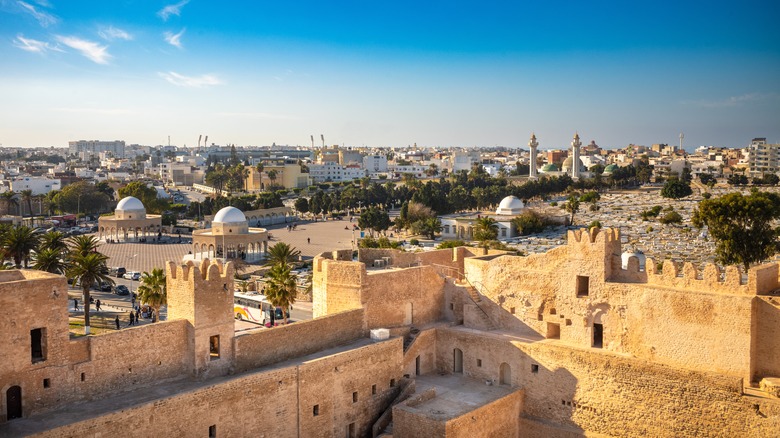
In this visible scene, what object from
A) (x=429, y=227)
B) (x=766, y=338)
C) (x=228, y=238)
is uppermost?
(x=766, y=338)

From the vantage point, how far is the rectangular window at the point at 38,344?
47.7 feet

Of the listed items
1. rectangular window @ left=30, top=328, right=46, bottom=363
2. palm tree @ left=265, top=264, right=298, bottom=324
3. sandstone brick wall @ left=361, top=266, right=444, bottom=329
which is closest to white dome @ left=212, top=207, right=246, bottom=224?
palm tree @ left=265, top=264, right=298, bottom=324

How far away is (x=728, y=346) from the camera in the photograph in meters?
17.7

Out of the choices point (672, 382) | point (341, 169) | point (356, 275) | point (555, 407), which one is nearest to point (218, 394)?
point (356, 275)

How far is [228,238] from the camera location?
Result: 1976 inches

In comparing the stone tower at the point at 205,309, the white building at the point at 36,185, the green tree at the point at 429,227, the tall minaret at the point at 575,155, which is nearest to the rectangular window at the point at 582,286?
the stone tower at the point at 205,309

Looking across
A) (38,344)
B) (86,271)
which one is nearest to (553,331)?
(38,344)

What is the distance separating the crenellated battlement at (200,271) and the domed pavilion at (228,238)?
3262 centimetres

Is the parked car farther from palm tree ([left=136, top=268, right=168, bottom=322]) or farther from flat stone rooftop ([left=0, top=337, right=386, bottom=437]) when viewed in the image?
flat stone rooftop ([left=0, top=337, right=386, bottom=437])

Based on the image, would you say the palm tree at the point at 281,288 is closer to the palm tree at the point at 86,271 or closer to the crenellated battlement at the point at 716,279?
the palm tree at the point at 86,271

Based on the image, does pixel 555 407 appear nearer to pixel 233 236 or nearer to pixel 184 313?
pixel 184 313

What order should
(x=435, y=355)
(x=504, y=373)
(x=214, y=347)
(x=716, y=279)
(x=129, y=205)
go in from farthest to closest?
(x=129, y=205) < (x=435, y=355) < (x=504, y=373) < (x=716, y=279) < (x=214, y=347)

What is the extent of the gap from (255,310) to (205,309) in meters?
12.6

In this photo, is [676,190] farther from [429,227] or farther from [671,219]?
[429,227]
